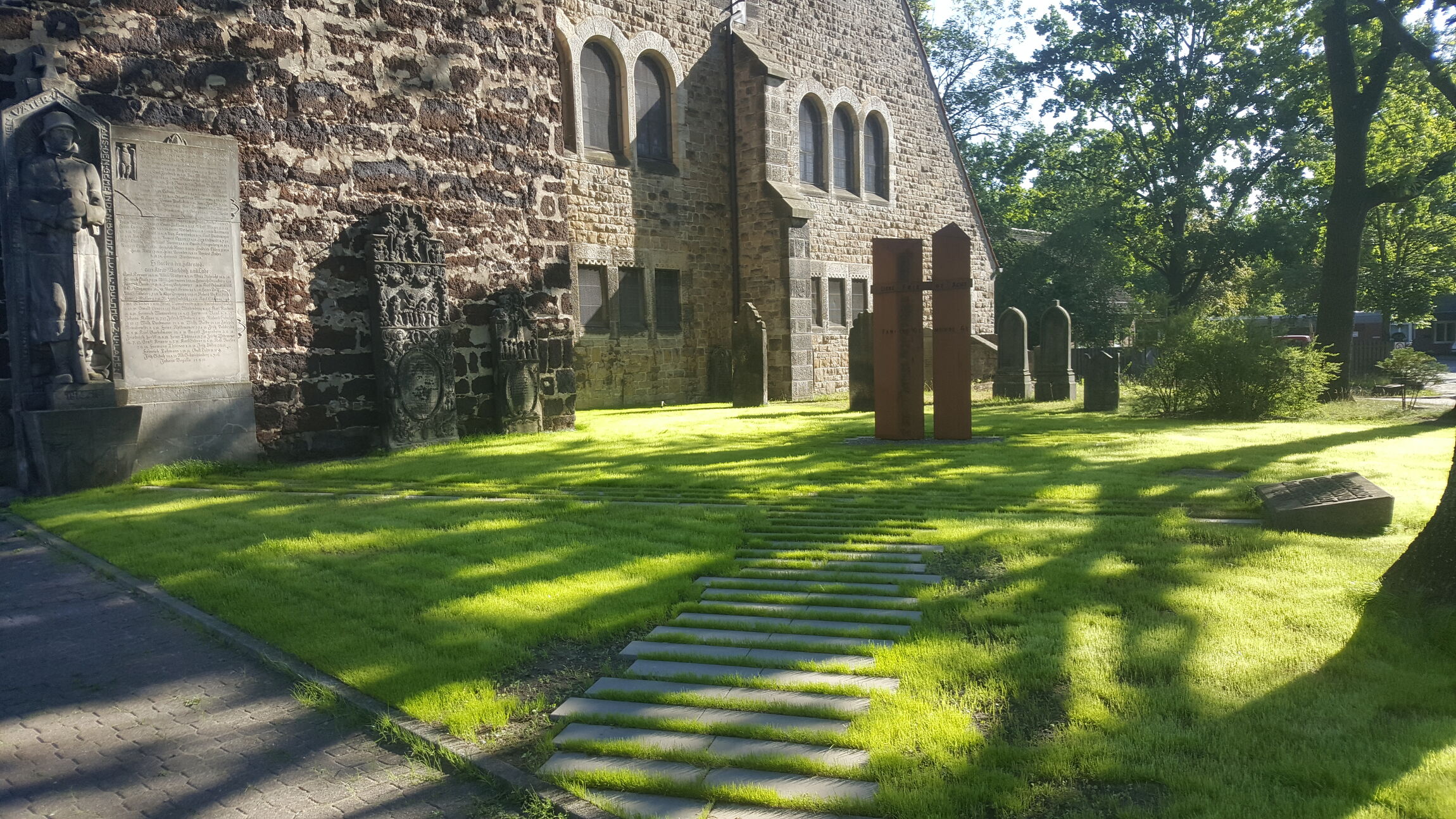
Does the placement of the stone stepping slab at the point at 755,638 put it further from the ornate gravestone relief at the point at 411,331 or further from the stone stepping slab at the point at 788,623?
the ornate gravestone relief at the point at 411,331

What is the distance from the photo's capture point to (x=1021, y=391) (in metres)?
17.9

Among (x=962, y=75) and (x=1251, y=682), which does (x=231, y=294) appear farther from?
(x=962, y=75)

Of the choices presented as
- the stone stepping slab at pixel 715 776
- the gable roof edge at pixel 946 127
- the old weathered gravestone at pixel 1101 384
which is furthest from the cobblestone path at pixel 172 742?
the gable roof edge at pixel 946 127

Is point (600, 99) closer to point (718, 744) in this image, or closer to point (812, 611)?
point (812, 611)

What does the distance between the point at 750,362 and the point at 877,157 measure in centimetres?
956

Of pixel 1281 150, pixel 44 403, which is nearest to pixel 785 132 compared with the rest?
pixel 44 403

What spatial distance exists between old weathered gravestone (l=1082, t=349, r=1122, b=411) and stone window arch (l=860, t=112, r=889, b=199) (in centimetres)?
1025

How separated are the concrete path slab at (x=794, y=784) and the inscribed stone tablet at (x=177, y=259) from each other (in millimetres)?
8366

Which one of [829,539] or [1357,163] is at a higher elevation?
[1357,163]

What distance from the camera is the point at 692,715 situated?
3.08 m

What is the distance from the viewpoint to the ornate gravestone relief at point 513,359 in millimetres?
11789

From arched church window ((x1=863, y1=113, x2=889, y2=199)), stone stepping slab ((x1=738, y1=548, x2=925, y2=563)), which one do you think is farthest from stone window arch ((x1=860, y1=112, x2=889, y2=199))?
stone stepping slab ((x1=738, y1=548, x2=925, y2=563))

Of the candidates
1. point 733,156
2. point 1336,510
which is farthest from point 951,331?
point 733,156

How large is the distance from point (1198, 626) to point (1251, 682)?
0.58 meters
